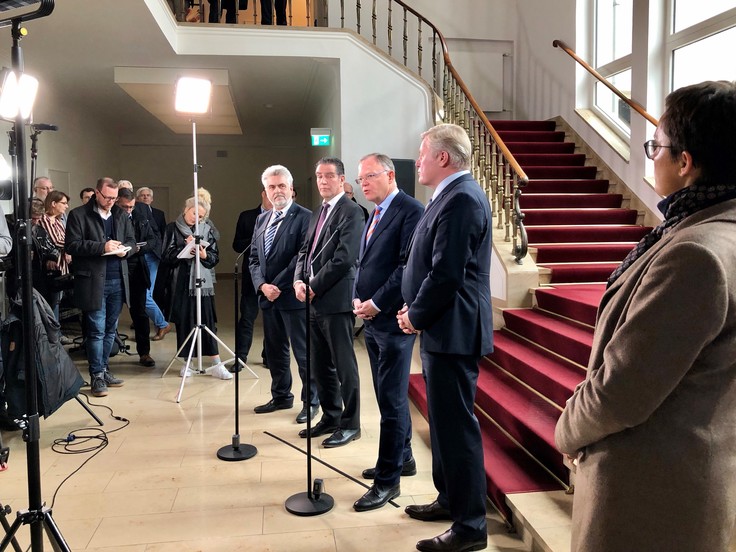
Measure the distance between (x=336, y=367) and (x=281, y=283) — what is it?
→ 750 mm

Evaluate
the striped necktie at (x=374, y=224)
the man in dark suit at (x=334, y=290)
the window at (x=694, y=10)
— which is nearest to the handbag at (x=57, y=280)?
the man in dark suit at (x=334, y=290)

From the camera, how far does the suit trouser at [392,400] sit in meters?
2.56

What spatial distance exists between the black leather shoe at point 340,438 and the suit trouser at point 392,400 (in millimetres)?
672

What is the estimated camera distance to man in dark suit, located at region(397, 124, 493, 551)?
6.68 feet

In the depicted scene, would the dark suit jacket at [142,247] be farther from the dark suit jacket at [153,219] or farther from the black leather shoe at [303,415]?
the black leather shoe at [303,415]

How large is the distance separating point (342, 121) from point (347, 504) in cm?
505

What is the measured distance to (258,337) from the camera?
636 cm

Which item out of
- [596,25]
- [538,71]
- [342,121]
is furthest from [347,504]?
[538,71]

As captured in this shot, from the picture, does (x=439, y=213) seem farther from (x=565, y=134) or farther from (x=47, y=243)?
(x=565, y=134)

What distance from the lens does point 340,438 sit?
10.7 feet

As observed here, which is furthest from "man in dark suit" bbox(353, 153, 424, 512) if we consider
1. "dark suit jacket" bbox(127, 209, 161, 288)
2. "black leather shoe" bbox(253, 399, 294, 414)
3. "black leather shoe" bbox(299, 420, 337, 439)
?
"dark suit jacket" bbox(127, 209, 161, 288)

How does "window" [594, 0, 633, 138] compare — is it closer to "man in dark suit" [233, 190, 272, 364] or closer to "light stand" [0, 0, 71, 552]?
"man in dark suit" [233, 190, 272, 364]

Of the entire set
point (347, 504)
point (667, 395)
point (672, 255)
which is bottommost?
point (347, 504)

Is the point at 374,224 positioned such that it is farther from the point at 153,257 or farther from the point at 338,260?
the point at 153,257
